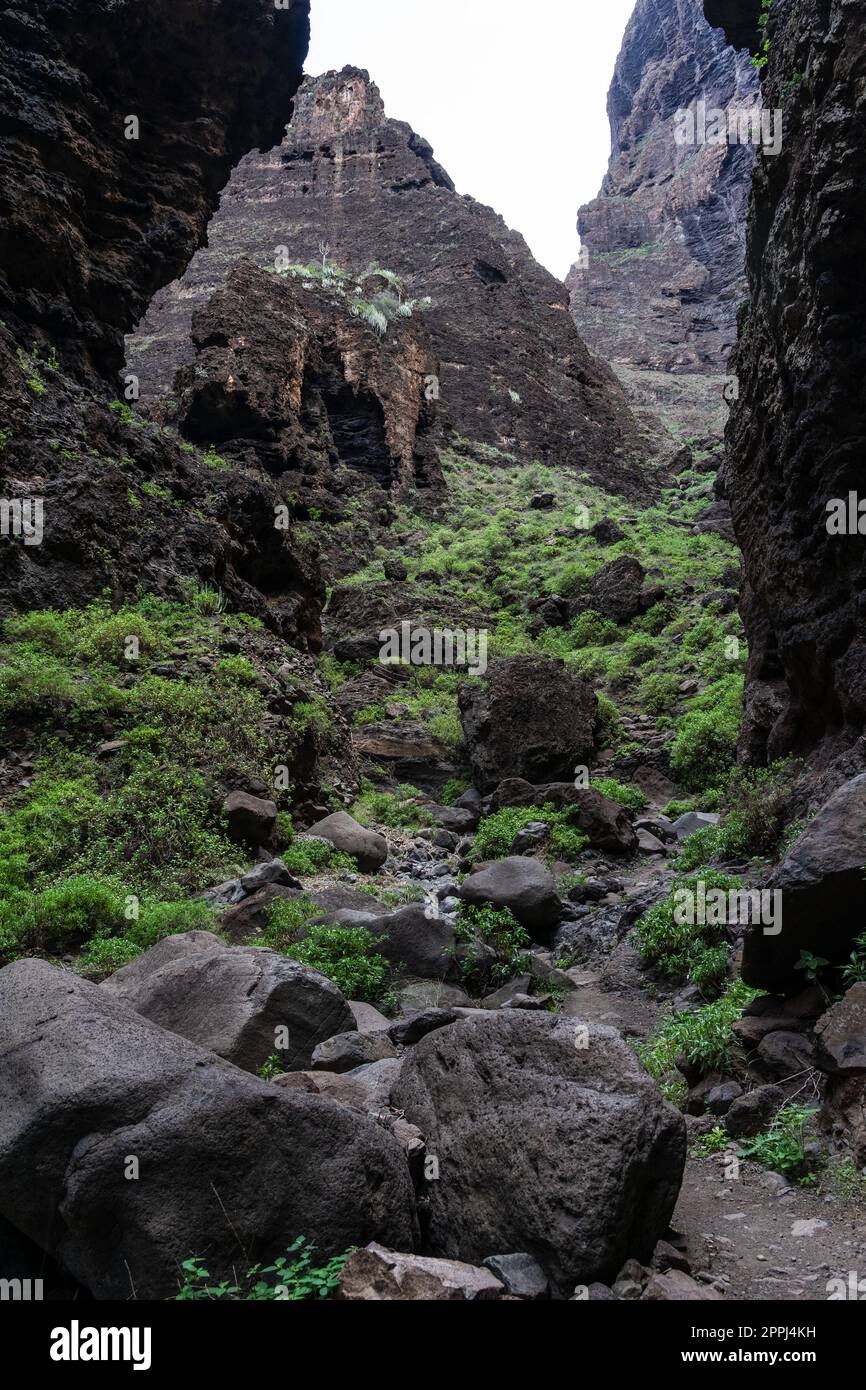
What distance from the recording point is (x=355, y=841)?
1226 cm

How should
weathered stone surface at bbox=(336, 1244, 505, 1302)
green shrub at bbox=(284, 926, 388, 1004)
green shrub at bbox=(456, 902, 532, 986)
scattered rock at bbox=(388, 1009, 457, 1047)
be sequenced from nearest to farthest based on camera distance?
A: weathered stone surface at bbox=(336, 1244, 505, 1302) → scattered rock at bbox=(388, 1009, 457, 1047) → green shrub at bbox=(284, 926, 388, 1004) → green shrub at bbox=(456, 902, 532, 986)

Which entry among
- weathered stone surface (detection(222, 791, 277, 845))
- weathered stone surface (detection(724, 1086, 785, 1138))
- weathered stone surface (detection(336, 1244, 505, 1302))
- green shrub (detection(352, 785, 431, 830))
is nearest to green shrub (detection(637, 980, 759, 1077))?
weathered stone surface (detection(724, 1086, 785, 1138))

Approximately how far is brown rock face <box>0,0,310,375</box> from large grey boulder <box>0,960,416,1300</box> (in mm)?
14686

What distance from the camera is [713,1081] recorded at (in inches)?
216

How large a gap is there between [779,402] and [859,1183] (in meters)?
8.62

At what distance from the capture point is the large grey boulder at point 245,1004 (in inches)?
197

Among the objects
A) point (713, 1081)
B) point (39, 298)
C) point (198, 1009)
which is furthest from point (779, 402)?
point (39, 298)

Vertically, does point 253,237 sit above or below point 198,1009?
above

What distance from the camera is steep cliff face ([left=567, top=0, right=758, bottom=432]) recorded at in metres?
61.8

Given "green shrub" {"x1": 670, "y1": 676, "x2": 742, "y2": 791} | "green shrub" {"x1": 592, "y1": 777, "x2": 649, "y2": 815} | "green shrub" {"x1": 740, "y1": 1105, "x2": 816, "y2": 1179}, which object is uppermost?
"green shrub" {"x1": 670, "y1": 676, "x2": 742, "y2": 791}

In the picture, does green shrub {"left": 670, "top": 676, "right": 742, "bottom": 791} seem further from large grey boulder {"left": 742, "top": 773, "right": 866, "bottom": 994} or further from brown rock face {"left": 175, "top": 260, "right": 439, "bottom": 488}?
brown rock face {"left": 175, "top": 260, "right": 439, "bottom": 488}

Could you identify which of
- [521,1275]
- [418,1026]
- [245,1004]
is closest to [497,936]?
[418,1026]
